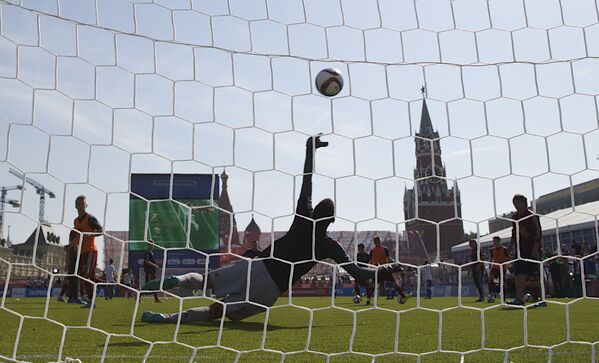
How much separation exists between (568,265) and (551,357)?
1134 centimetres

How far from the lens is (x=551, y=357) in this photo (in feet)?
11.4

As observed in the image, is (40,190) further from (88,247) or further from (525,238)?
(525,238)

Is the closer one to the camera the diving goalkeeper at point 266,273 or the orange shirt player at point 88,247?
the diving goalkeeper at point 266,273

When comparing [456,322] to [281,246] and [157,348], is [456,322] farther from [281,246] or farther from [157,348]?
[157,348]

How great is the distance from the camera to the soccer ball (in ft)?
16.0

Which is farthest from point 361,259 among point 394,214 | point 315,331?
point 394,214

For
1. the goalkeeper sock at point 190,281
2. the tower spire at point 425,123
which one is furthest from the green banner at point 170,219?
the tower spire at point 425,123

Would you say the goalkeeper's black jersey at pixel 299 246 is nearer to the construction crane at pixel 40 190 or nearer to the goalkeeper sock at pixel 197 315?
the goalkeeper sock at pixel 197 315

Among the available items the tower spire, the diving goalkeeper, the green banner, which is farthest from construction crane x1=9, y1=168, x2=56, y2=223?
the tower spire

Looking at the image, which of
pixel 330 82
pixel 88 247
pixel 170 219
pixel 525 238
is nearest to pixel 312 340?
pixel 330 82

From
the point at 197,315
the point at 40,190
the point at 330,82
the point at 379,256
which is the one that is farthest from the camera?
the point at 379,256

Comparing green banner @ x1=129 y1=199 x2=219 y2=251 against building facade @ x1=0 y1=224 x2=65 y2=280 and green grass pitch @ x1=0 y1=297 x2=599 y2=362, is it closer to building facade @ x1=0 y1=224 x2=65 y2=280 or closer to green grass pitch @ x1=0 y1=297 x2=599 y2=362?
building facade @ x1=0 y1=224 x2=65 y2=280

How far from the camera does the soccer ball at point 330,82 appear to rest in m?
4.89

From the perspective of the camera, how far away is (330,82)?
16.4ft
